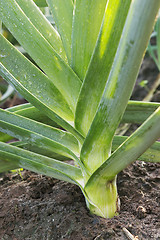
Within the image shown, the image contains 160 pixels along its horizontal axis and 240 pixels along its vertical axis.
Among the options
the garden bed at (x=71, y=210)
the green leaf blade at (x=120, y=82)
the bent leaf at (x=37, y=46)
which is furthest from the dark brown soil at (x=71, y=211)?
the bent leaf at (x=37, y=46)

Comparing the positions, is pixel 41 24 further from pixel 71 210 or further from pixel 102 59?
pixel 71 210

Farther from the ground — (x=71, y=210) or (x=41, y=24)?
(x=41, y=24)

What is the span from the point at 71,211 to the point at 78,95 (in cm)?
24

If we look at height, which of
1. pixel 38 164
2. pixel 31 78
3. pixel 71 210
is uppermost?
pixel 31 78

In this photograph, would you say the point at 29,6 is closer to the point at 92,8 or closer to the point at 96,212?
the point at 92,8

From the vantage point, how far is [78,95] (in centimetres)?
59

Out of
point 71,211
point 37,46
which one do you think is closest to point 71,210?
point 71,211

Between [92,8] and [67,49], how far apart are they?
12 centimetres

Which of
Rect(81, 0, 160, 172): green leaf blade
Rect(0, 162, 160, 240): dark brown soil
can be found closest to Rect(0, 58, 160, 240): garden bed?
Rect(0, 162, 160, 240): dark brown soil

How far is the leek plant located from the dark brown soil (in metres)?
0.04

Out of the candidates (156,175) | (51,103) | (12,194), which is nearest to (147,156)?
(156,175)

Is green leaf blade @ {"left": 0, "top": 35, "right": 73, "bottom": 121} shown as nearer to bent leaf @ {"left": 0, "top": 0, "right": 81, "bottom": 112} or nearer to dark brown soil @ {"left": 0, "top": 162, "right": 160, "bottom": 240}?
bent leaf @ {"left": 0, "top": 0, "right": 81, "bottom": 112}

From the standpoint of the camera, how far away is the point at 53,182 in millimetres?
746

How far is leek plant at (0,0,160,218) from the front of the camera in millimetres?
461
